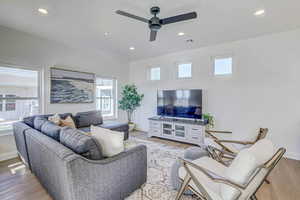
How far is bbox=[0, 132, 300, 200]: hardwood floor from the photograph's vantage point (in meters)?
1.96

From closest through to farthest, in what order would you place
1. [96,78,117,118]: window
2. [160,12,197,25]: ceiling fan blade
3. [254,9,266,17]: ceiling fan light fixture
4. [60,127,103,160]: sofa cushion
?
[60,127,103,160]: sofa cushion → [160,12,197,25]: ceiling fan blade → [254,9,266,17]: ceiling fan light fixture → [96,78,117,118]: window

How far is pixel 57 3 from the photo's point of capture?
7.53ft

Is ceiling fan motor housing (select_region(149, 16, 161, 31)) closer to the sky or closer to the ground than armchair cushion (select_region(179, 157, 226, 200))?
closer to the sky

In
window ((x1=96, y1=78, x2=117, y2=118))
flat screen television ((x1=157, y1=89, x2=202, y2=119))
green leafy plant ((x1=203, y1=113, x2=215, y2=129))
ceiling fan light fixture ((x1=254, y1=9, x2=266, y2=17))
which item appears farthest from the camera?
window ((x1=96, y1=78, x2=117, y2=118))

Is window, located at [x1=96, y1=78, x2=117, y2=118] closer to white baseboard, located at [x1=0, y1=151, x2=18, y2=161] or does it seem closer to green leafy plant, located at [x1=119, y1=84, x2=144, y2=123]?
green leafy plant, located at [x1=119, y1=84, x2=144, y2=123]

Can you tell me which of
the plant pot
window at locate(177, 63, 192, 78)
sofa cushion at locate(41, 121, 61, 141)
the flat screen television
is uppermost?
window at locate(177, 63, 192, 78)

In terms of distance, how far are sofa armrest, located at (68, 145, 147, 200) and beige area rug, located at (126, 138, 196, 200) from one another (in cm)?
16

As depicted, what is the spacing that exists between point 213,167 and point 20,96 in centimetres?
436

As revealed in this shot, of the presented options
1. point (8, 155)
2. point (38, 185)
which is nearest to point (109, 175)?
point (38, 185)

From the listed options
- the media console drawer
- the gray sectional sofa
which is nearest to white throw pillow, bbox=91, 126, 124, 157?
the gray sectional sofa

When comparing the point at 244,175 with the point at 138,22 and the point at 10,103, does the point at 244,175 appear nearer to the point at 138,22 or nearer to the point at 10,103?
the point at 138,22

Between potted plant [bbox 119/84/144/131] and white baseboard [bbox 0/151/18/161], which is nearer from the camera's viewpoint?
white baseboard [bbox 0/151/18/161]

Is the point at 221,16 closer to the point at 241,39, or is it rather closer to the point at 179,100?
the point at 241,39

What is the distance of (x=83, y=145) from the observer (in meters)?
1.53
